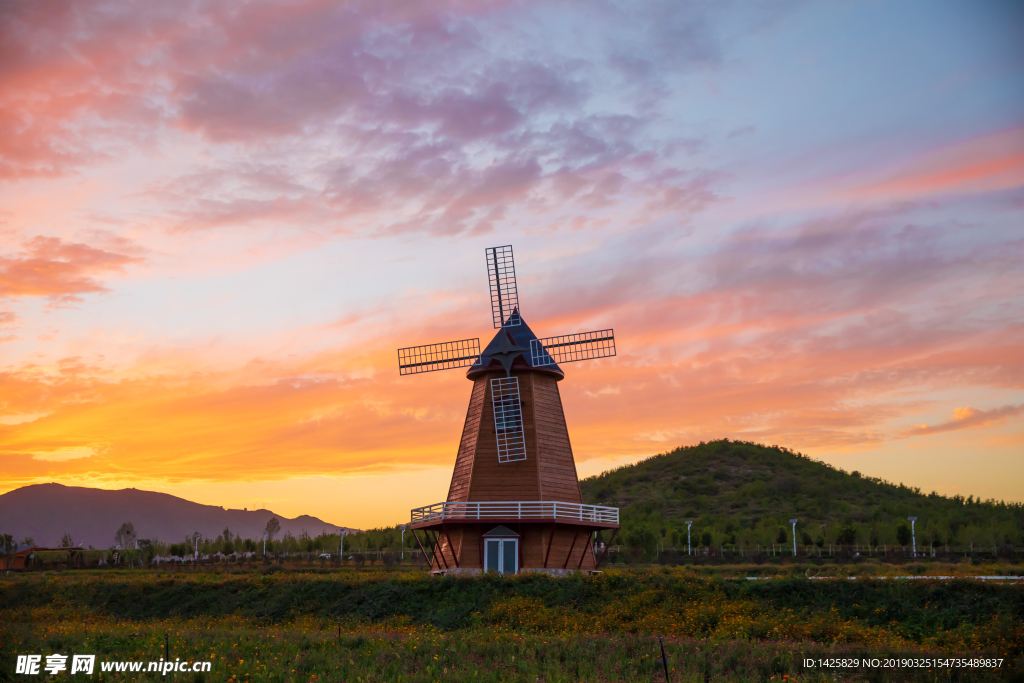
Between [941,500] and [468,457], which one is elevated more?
[468,457]

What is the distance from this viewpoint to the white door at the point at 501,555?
1190 inches

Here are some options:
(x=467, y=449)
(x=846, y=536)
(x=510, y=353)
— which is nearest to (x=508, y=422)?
(x=467, y=449)

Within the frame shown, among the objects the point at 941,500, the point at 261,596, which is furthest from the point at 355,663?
the point at 941,500

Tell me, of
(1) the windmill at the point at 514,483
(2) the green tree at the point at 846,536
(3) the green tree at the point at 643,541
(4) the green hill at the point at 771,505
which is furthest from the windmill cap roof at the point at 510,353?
(2) the green tree at the point at 846,536

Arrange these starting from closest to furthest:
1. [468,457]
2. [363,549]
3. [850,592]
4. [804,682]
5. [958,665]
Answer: [804,682] < [958,665] < [850,592] < [468,457] < [363,549]

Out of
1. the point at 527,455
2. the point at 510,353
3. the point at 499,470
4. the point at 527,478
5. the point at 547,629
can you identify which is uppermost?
the point at 510,353

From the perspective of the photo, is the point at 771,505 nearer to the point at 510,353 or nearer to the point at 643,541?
the point at 643,541

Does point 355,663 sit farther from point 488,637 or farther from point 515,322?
point 515,322

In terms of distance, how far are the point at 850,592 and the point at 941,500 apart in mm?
69301

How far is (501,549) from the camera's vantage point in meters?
30.4

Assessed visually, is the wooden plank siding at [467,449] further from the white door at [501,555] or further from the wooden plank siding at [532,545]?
the white door at [501,555]

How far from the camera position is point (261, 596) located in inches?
1281

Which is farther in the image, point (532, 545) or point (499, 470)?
point (499, 470)

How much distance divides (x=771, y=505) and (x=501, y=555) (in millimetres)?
61177
